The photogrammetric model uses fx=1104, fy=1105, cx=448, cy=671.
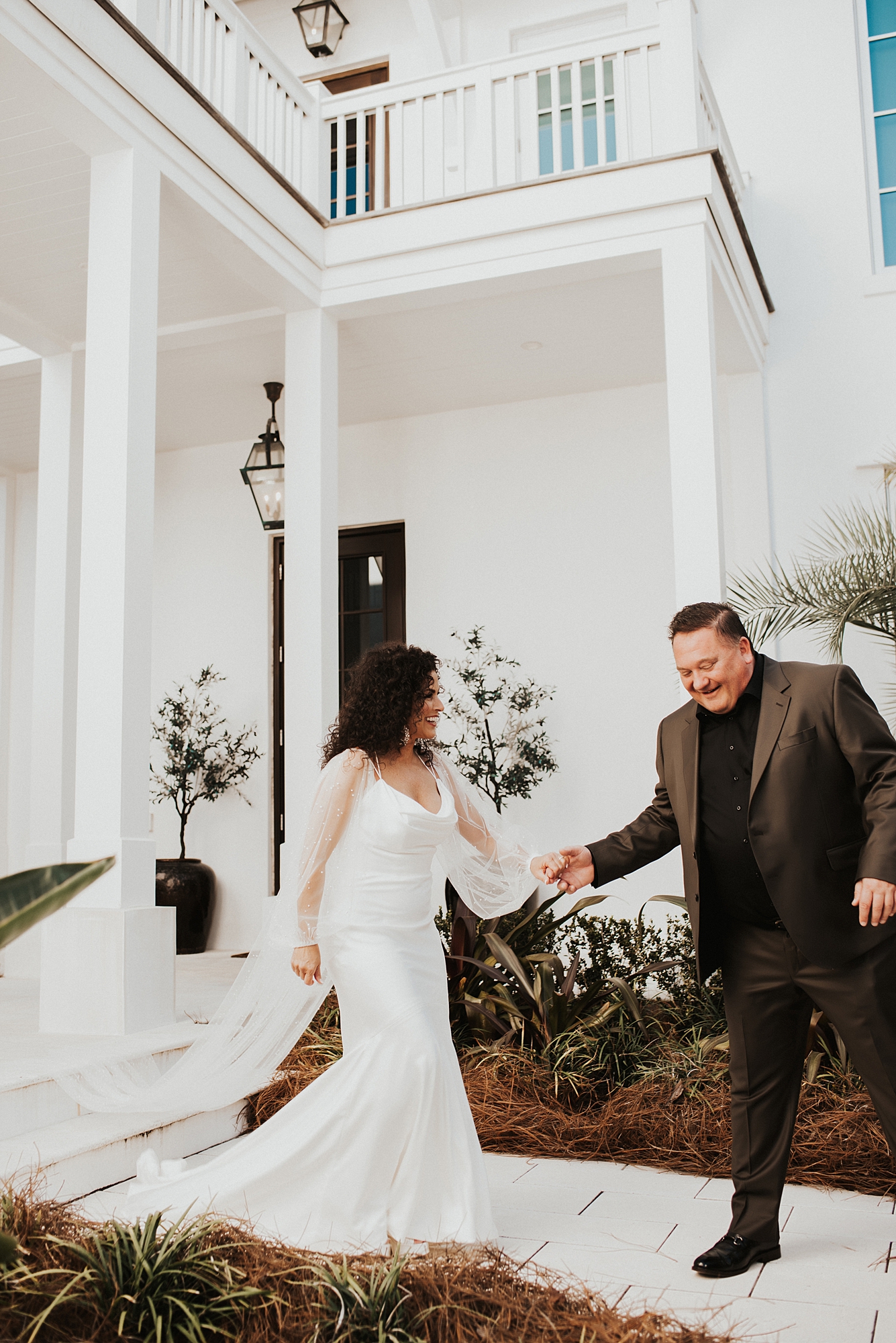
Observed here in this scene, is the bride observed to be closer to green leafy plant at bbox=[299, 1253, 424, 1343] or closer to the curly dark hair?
the curly dark hair

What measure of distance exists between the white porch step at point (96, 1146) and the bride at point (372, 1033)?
230 mm

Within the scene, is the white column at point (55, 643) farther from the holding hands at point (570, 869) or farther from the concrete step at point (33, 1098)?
the holding hands at point (570, 869)

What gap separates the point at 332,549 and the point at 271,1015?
3.58 m

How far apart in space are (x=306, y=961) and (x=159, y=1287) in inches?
42.6

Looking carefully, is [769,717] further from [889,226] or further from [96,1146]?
[889,226]

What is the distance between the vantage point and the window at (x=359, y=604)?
9148 mm

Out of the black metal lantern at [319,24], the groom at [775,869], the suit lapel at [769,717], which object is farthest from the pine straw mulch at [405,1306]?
the black metal lantern at [319,24]

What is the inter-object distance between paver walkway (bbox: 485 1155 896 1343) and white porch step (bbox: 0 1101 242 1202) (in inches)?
46.5

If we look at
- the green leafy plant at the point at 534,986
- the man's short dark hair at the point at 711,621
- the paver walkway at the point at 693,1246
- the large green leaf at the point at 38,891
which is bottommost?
the paver walkway at the point at 693,1246

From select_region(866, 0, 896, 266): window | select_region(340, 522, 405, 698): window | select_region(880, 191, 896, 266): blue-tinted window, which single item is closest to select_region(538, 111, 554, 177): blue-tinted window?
select_region(866, 0, 896, 266): window

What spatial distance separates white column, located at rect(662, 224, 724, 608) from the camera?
19.5 ft

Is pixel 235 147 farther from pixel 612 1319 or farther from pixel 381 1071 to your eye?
pixel 612 1319

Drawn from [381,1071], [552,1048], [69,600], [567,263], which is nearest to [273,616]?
[69,600]

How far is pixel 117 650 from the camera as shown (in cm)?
503
